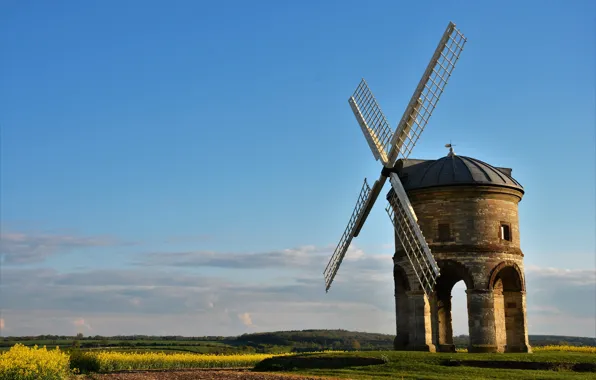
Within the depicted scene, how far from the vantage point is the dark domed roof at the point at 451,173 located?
39.3m

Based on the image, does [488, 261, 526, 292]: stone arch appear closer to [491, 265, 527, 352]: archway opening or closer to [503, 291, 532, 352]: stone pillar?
[491, 265, 527, 352]: archway opening

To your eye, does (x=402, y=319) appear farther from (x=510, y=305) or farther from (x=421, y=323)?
(x=510, y=305)

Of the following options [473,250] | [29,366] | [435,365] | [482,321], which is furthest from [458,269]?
[29,366]

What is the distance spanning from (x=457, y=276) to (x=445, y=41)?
44.5ft

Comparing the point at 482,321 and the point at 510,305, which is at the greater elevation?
the point at 510,305

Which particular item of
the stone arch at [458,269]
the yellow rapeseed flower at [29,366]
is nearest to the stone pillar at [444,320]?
the stone arch at [458,269]

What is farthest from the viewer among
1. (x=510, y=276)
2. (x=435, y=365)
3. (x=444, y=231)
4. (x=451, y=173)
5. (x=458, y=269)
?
(x=510, y=276)

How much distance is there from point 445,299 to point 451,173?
907 cm

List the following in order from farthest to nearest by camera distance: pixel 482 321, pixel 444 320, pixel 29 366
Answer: pixel 444 320 → pixel 482 321 → pixel 29 366

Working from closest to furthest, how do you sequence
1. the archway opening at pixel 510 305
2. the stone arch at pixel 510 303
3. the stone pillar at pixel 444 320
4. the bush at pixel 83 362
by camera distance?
the bush at pixel 83 362 < the stone arch at pixel 510 303 < the archway opening at pixel 510 305 < the stone pillar at pixel 444 320

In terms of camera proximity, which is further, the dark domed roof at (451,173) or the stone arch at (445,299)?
the dark domed roof at (451,173)

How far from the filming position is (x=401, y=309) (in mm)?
41781

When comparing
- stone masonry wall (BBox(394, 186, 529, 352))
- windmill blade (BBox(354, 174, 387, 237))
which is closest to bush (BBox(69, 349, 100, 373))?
windmill blade (BBox(354, 174, 387, 237))

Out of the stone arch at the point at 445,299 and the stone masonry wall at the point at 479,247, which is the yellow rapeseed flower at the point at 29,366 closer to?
the stone masonry wall at the point at 479,247
